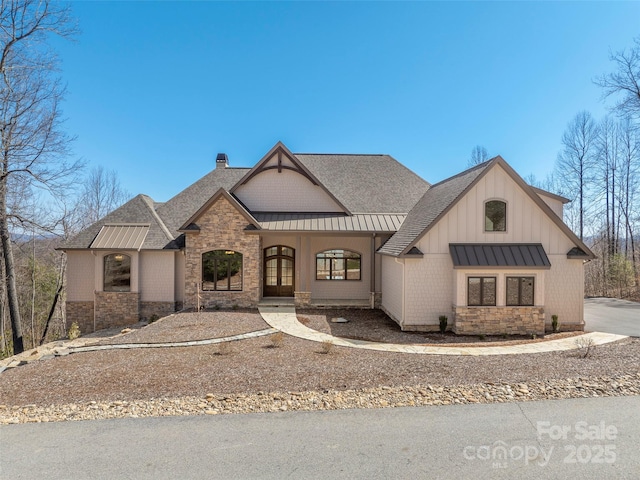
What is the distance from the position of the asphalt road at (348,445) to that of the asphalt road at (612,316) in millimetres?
8243

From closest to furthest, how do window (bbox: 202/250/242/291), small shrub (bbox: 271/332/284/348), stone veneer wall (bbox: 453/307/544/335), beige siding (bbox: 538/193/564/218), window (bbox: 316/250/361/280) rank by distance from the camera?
small shrub (bbox: 271/332/284/348) < stone veneer wall (bbox: 453/307/544/335) < window (bbox: 202/250/242/291) < window (bbox: 316/250/361/280) < beige siding (bbox: 538/193/564/218)

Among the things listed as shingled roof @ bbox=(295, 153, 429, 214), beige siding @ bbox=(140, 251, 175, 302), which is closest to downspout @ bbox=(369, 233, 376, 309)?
shingled roof @ bbox=(295, 153, 429, 214)

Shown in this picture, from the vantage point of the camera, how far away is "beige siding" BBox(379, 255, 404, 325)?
1266 centimetres

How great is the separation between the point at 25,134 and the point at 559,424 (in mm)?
21970

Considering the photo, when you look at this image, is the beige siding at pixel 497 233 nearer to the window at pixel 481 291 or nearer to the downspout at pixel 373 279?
the window at pixel 481 291

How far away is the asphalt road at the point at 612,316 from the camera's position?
12.2m

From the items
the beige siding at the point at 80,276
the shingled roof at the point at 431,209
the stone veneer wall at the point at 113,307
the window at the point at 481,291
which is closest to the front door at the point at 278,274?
the shingled roof at the point at 431,209

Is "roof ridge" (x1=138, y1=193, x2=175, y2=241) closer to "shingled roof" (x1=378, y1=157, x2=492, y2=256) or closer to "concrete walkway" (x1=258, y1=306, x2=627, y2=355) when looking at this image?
"concrete walkway" (x1=258, y1=306, x2=627, y2=355)

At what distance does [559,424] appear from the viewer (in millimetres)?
5316

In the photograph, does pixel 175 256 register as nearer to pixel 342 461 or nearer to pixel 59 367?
pixel 59 367

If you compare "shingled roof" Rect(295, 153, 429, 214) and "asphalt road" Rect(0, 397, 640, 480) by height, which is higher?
"shingled roof" Rect(295, 153, 429, 214)

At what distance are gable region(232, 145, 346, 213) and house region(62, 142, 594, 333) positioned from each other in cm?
5

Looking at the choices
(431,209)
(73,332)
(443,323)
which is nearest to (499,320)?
(443,323)

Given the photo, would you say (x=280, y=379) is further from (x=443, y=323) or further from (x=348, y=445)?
(x=443, y=323)
